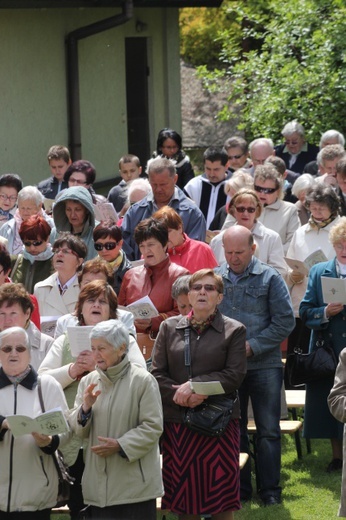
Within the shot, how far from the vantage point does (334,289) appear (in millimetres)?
9281

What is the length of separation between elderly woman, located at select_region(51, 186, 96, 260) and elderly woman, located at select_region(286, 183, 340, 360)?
5.58 feet

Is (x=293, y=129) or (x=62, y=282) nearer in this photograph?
(x=62, y=282)

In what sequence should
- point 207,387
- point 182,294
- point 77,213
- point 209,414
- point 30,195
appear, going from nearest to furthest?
point 207,387 < point 209,414 < point 182,294 < point 77,213 < point 30,195

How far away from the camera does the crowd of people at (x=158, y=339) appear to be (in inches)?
293

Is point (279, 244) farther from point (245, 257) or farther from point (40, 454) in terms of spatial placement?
point (40, 454)

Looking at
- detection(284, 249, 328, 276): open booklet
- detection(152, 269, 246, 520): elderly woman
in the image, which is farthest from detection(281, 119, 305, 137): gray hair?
detection(152, 269, 246, 520): elderly woman

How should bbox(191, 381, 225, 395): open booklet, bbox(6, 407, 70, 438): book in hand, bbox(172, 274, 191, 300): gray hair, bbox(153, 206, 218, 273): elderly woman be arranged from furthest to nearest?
1. bbox(153, 206, 218, 273): elderly woman
2. bbox(172, 274, 191, 300): gray hair
3. bbox(191, 381, 225, 395): open booklet
4. bbox(6, 407, 70, 438): book in hand

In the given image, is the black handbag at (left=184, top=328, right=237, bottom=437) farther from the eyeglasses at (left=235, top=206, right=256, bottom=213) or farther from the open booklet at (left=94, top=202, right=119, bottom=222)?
the open booklet at (left=94, top=202, right=119, bottom=222)

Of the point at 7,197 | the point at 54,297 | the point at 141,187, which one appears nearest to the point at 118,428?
the point at 54,297

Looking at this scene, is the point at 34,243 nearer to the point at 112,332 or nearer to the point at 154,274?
the point at 154,274

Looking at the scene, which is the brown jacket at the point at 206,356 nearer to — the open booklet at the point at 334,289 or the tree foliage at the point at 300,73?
the open booklet at the point at 334,289

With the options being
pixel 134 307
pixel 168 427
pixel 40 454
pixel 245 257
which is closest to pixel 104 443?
pixel 40 454

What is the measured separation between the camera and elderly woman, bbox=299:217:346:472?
373 inches

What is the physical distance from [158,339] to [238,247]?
1.07 m
